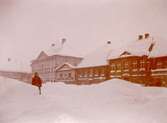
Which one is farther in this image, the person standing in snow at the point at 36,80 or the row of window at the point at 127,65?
the person standing in snow at the point at 36,80

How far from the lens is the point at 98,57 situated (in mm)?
2922

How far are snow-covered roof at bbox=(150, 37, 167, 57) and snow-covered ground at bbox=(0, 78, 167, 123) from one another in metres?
0.27

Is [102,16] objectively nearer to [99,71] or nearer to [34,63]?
[99,71]

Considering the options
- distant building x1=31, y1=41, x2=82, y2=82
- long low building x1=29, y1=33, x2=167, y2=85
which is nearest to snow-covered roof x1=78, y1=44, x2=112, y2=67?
long low building x1=29, y1=33, x2=167, y2=85

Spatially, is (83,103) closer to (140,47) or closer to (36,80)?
(36,80)

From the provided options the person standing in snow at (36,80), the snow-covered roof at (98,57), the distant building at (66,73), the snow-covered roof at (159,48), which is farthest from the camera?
the person standing in snow at (36,80)

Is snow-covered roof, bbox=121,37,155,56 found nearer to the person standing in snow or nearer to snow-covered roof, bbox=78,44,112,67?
snow-covered roof, bbox=78,44,112,67

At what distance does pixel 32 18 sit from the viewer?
3.36 m

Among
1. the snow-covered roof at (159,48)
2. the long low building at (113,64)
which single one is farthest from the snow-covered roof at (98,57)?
the snow-covered roof at (159,48)

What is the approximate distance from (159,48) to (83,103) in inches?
31.6

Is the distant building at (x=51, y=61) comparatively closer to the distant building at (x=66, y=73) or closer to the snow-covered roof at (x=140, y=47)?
the distant building at (x=66, y=73)

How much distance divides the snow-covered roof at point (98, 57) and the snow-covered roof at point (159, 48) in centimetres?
38

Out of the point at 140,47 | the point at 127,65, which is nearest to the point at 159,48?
the point at 140,47

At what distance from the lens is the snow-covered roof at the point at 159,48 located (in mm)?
2668
